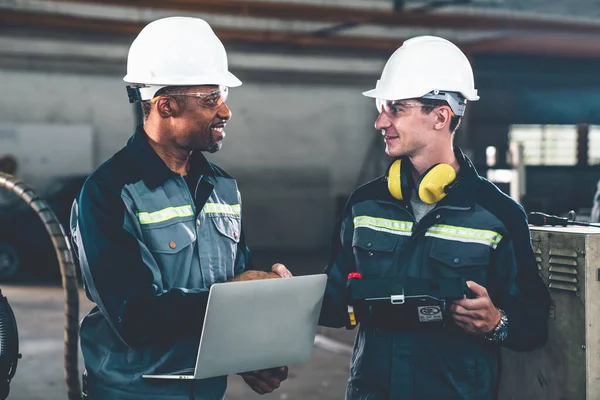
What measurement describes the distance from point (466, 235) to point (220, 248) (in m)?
0.67

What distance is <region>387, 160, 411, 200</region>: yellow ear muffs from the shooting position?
217 cm

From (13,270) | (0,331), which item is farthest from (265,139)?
(0,331)

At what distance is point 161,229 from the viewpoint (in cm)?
192

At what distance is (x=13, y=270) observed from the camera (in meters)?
9.45

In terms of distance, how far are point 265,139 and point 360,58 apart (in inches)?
80.3

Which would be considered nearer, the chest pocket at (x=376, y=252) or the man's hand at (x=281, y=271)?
the man's hand at (x=281, y=271)

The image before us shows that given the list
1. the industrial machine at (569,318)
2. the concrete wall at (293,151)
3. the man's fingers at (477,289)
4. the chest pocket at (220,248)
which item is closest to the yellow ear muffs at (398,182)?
the man's fingers at (477,289)

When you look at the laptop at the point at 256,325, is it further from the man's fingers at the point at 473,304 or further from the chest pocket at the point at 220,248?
the man's fingers at the point at 473,304

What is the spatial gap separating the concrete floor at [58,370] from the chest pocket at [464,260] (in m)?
3.03

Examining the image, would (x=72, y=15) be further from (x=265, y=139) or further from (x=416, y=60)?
(x=416, y=60)

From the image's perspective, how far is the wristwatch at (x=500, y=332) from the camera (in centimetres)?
201

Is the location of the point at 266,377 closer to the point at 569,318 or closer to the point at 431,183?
the point at 431,183

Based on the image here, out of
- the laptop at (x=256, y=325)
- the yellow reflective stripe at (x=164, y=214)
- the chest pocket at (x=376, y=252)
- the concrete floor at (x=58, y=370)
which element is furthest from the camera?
the concrete floor at (x=58, y=370)

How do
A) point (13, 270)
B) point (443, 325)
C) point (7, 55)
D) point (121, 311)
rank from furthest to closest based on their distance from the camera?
1. point (7, 55)
2. point (13, 270)
3. point (443, 325)
4. point (121, 311)
